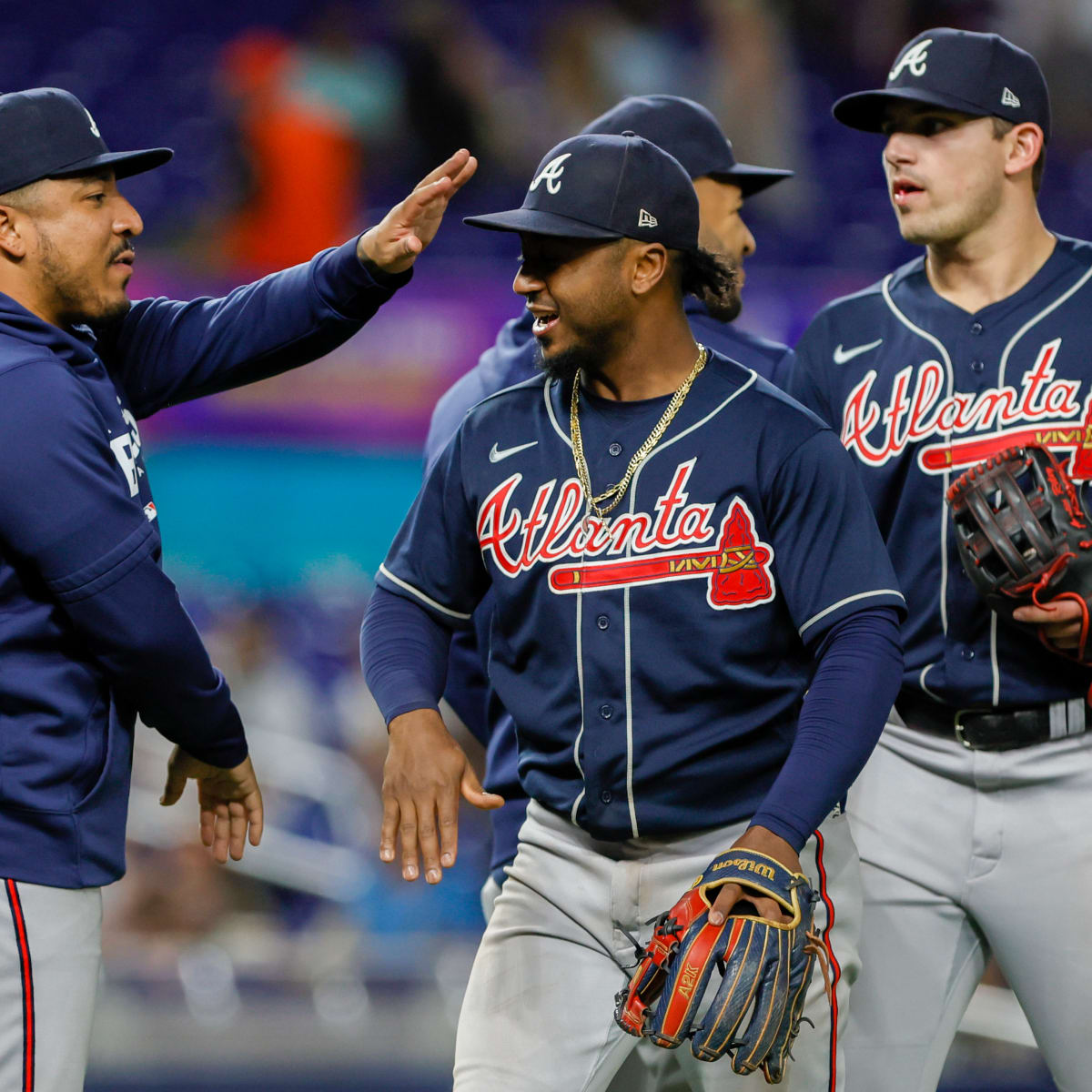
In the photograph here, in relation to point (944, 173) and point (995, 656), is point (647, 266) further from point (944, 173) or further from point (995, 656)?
point (995, 656)

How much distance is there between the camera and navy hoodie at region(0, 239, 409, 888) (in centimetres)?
226

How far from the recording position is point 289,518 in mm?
6047

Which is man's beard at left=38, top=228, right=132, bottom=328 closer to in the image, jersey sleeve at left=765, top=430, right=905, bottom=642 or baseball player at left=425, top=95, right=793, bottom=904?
baseball player at left=425, top=95, right=793, bottom=904

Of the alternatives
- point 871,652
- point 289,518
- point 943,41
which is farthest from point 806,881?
point 289,518

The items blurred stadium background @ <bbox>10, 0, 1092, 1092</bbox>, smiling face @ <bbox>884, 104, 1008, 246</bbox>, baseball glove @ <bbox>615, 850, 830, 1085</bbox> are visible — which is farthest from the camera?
blurred stadium background @ <bbox>10, 0, 1092, 1092</bbox>

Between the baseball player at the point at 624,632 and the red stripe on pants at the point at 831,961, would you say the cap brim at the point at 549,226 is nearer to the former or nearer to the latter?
the baseball player at the point at 624,632

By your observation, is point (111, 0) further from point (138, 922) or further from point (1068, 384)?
point (1068, 384)

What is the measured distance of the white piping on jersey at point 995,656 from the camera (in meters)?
2.71

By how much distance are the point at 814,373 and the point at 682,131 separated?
644 millimetres

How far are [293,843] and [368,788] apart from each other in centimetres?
33

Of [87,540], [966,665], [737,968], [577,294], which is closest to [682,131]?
[577,294]

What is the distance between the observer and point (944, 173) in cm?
291

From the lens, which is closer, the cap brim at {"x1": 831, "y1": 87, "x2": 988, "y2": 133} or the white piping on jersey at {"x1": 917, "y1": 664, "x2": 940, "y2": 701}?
the white piping on jersey at {"x1": 917, "y1": 664, "x2": 940, "y2": 701}

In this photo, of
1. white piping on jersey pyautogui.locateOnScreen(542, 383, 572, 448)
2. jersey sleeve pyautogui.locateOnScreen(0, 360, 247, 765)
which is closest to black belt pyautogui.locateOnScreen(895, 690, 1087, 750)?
white piping on jersey pyautogui.locateOnScreen(542, 383, 572, 448)
